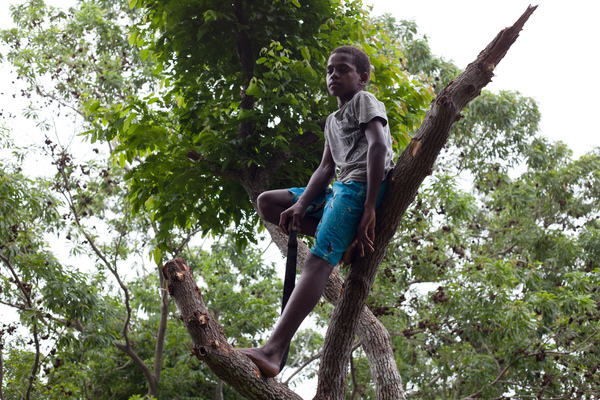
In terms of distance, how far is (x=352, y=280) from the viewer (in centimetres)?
319

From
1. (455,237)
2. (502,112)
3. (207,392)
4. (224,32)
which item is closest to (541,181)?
(502,112)

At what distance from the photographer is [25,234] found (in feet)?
26.2

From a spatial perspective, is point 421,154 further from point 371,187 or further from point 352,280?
point 352,280

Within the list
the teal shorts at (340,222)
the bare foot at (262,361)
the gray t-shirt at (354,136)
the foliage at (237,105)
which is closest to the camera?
the bare foot at (262,361)

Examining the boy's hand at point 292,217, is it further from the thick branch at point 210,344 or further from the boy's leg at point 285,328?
the thick branch at point 210,344

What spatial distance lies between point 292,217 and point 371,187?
0.52 m

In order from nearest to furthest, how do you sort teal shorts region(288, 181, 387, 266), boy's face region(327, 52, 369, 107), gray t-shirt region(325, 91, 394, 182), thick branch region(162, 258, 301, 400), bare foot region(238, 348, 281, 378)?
thick branch region(162, 258, 301, 400) < bare foot region(238, 348, 281, 378) < teal shorts region(288, 181, 387, 266) < gray t-shirt region(325, 91, 394, 182) < boy's face region(327, 52, 369, 107)

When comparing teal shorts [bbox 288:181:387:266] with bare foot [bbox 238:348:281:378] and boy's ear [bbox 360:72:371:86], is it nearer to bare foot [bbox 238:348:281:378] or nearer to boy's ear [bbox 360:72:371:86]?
bare foot [bbox 238:348:281:378]

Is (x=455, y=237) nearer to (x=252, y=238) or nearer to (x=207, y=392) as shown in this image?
(x=252, y=238)

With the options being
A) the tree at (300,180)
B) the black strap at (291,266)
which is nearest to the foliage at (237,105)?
the tree at (300,180)

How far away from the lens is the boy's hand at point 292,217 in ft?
10.4

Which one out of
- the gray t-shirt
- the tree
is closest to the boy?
the gray t-shirt

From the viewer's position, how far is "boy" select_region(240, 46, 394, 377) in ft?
9.45

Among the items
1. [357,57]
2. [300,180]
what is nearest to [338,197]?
[357,57]
